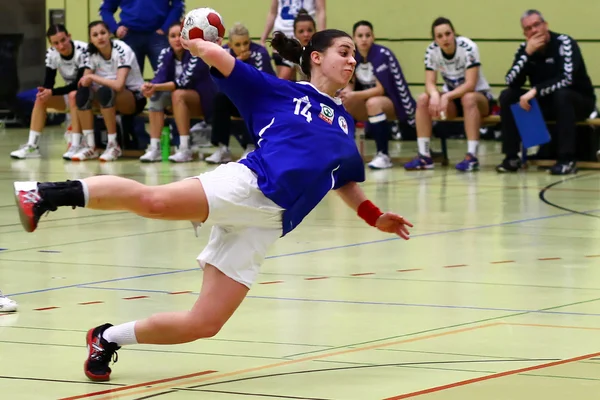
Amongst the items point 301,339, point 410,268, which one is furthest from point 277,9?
point 301,339

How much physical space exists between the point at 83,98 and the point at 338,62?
10216mm

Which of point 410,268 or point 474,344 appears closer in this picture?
point 474,344

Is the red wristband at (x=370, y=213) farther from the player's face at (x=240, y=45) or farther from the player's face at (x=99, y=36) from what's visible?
the player's face at (x=99, y=36)

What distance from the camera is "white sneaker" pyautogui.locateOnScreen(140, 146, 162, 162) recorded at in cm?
1465

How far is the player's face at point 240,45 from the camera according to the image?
13859 millimetres

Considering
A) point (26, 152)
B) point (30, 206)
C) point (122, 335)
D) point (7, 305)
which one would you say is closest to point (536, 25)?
point (26, 152)

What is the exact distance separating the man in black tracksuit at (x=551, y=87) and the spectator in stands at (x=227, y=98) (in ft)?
9.32

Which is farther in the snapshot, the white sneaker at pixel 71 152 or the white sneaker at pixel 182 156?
the white sneaker at pixel 71 152

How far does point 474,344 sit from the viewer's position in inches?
208

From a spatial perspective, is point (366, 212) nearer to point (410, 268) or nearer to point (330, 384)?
point (330, 384)

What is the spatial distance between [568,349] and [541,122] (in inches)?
322

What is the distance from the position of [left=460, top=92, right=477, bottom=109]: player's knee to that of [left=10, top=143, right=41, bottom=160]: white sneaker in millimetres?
5451

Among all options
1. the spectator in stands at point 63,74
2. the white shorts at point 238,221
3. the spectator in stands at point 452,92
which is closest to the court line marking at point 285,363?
the white shorts at point 238,221

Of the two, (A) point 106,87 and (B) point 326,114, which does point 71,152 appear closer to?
(A) point 106,87
